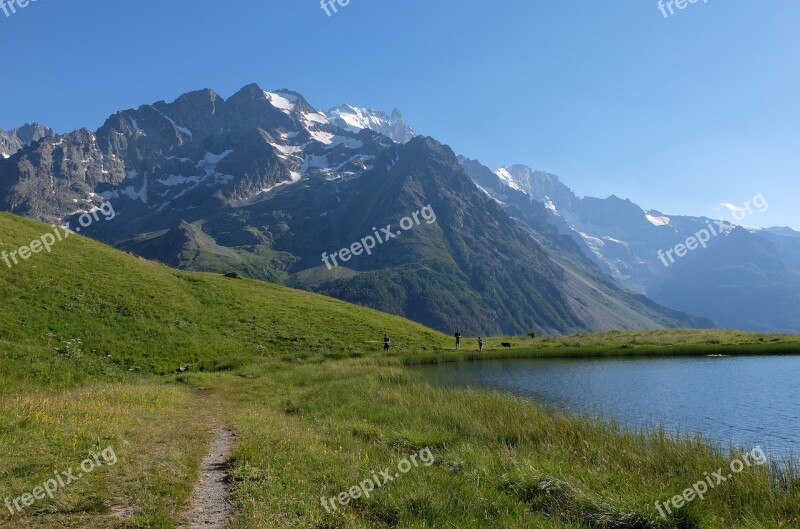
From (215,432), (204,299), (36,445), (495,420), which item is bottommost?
(495,420)

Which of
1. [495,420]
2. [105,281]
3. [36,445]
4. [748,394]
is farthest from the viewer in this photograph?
[105,281]

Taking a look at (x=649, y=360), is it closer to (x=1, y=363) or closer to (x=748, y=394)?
(x=748, y=394)

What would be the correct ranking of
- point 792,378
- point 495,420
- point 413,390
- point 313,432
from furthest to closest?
point 792,378, point 413,390, point 495,420, point 313,432

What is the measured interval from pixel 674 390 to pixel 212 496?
124ft

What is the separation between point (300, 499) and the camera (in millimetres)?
11852

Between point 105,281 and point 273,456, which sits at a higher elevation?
point 105,281

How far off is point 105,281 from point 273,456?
1941 inches

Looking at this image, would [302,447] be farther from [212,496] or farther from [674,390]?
[674,390]

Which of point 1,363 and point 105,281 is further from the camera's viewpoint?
point 105,281

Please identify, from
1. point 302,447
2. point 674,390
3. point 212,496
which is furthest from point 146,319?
point 674,390

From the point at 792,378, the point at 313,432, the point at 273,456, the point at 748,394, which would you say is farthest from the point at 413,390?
the point at 792,378

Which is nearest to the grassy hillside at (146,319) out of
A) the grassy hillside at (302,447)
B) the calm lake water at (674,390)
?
the grassy hillside at (302,447)

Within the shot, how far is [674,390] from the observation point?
38.3m

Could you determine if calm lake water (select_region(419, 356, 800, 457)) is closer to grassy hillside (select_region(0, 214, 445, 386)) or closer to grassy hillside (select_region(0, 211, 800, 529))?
grassy hillside (select_region(0, 211, 800, 529))
